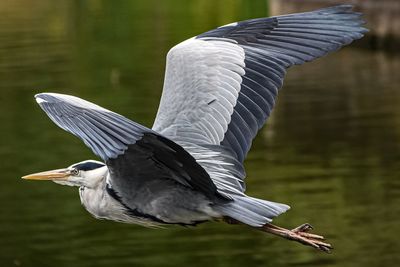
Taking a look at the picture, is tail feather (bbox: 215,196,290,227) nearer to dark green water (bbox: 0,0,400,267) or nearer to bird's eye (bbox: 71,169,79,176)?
bird's eye (bbox: 71,169,79,176)

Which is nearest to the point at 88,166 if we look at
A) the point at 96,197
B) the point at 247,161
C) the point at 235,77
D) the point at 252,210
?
the point at 96,197

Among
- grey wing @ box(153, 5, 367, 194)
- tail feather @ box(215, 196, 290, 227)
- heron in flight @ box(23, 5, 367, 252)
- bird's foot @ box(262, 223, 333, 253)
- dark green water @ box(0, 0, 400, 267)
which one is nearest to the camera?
tail feather @ box(215, 196, 290, 227)

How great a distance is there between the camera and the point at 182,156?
4.97 metres

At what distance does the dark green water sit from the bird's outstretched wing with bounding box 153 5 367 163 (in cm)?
688

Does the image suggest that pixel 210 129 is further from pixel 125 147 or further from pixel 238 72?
pixel 125 147

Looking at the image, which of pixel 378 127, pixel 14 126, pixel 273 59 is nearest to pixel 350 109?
pixel 378 127

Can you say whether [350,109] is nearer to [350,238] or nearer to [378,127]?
[378,127]

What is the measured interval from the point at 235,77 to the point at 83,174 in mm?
870

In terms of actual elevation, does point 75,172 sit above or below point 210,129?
below

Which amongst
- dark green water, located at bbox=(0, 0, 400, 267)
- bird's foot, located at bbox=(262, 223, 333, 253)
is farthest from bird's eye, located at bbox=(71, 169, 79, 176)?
dark green water, located at bbox=(0, 0, 400, 267)

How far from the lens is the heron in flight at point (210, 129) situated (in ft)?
16.9

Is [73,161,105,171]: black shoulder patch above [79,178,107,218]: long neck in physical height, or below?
above

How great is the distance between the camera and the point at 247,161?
16781 mm

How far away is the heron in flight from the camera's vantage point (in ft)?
16.9
